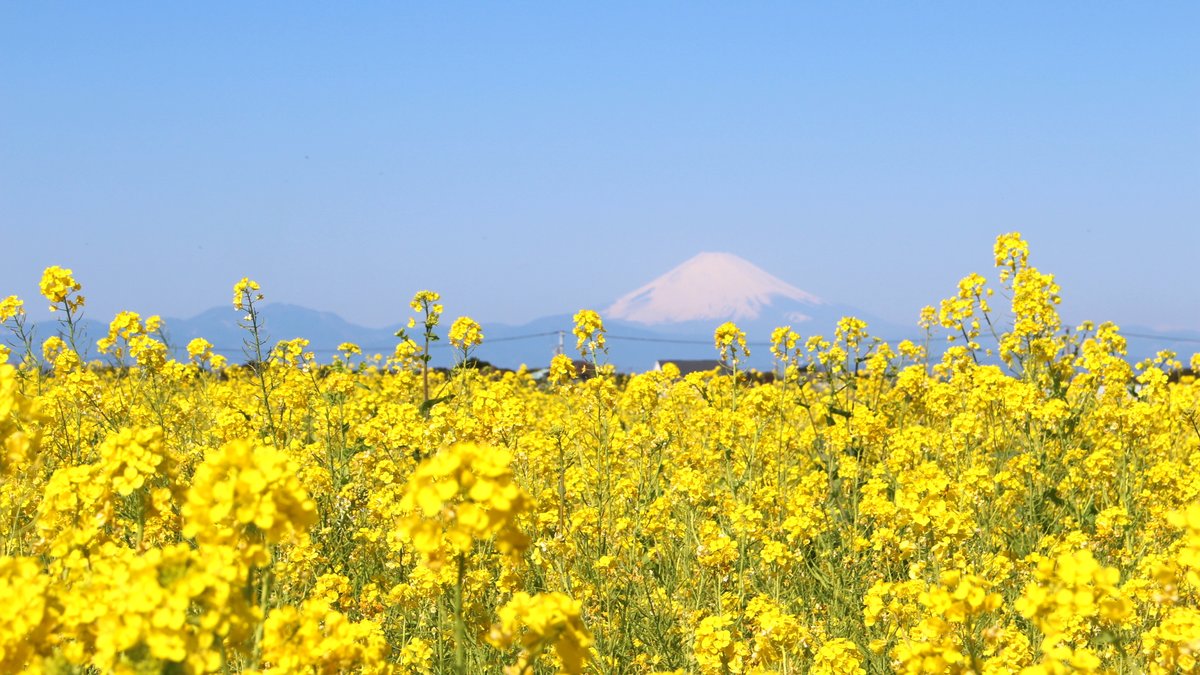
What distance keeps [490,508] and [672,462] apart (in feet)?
15.2

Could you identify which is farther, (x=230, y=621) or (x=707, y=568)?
(x=707, y=568)

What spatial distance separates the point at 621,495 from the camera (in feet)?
17.5

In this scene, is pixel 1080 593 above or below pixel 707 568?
above

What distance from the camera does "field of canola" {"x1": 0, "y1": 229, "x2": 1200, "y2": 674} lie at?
1804mm

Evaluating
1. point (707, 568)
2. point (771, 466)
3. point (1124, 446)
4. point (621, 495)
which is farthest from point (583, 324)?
A: point (1124, 446)

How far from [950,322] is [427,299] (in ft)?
12.9

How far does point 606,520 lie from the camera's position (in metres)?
4.97

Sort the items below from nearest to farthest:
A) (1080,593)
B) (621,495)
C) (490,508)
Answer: (490,508) → (1080,593) → (621,495)

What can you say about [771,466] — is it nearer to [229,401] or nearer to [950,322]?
[950,322]

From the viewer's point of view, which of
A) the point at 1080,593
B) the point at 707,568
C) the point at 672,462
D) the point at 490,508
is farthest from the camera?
the point at 672,462

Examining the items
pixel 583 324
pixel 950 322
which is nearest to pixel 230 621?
pixel 583 324

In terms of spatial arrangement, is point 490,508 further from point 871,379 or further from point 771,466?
point 871,379

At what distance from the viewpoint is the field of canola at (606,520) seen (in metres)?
1.80

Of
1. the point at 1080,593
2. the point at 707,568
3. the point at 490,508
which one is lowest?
the point at 707,568
